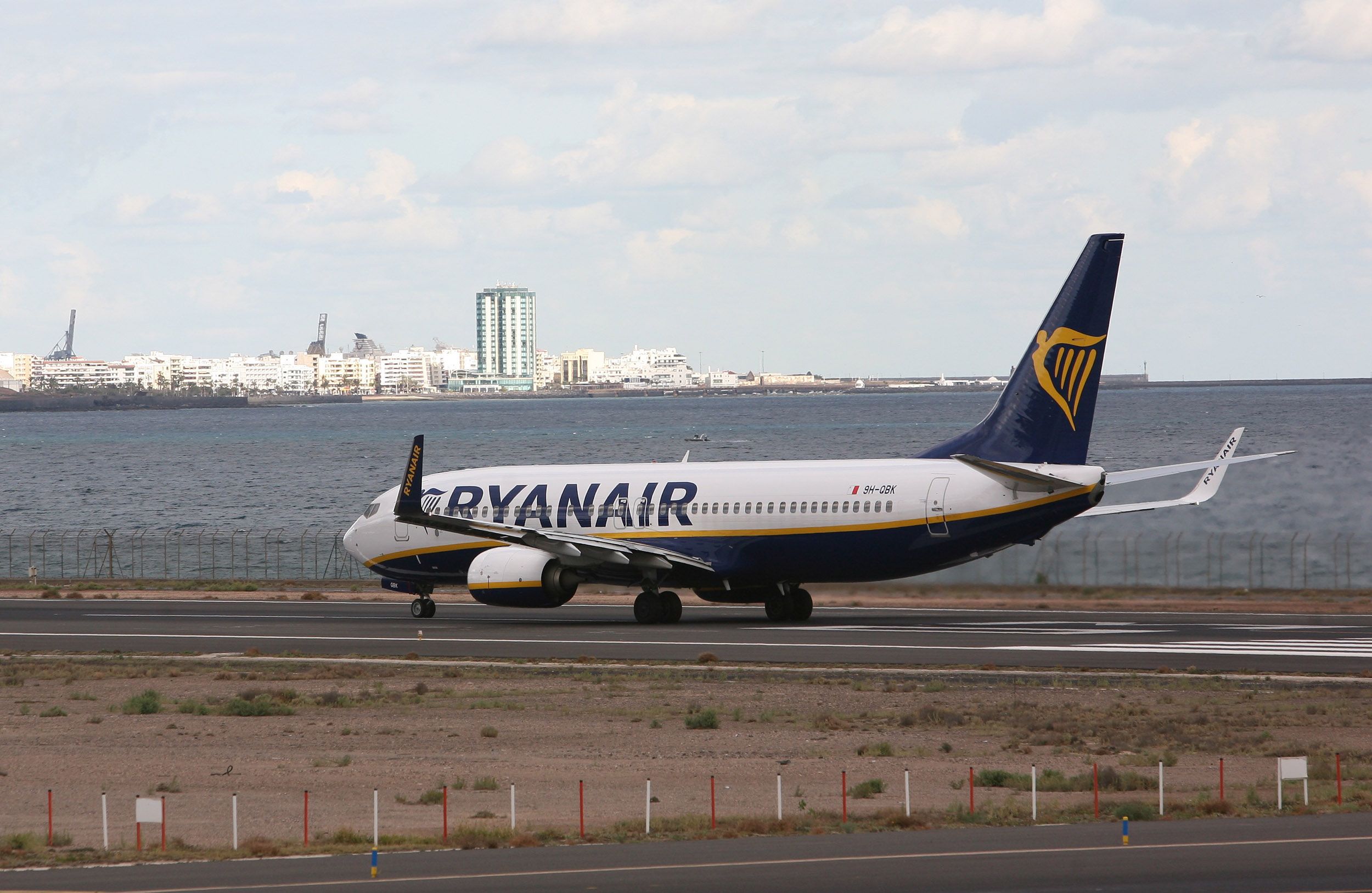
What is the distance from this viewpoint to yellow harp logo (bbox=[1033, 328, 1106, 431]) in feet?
135

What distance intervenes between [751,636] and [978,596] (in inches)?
534

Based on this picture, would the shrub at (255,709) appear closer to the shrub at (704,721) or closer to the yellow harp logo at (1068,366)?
the shrub at (704,721)

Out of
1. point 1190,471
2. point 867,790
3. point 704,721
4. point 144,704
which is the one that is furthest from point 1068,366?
point 144,704

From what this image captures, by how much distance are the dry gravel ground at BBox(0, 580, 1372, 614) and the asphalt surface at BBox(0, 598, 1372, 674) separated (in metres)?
1.91

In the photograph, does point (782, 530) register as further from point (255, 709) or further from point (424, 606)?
point (255, 709)

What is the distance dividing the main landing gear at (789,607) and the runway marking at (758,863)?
27.9 m

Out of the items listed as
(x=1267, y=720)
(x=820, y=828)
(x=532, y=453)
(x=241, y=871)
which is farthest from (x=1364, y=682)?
(x=532, y=453)

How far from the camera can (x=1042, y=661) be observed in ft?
117

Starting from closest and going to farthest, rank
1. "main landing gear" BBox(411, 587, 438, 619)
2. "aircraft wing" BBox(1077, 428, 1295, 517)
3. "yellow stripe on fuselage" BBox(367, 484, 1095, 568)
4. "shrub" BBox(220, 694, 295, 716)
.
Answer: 1. "shrub" BBox(220, 694, 295, 716)
2. "yellow stripe on fuselage" BBox(367, 484, 1095, 568)
3. "aircraft wing" BBox(1077, 428, 1295, 517)
4. "main landing gear" BBox(411, 587, 438, 619)

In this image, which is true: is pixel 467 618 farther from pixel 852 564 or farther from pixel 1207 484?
pixel 1207 484

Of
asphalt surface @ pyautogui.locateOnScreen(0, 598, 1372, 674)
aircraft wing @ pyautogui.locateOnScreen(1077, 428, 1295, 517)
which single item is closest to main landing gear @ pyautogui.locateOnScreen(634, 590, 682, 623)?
asphalt surface @ pyautogui.locateOnScreen(0, 598, 1372, 674)

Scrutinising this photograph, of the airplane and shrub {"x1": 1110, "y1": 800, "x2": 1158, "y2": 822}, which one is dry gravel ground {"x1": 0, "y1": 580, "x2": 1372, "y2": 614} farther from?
shrub {"x1": 1110, "y1": 800, "x2": 1158, "y2": 822}

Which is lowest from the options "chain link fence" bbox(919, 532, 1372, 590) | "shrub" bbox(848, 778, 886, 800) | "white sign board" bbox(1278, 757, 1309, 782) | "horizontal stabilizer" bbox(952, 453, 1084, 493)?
"shrub" bbox(848, 778, 886, 800)

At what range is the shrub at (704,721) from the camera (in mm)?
28281
